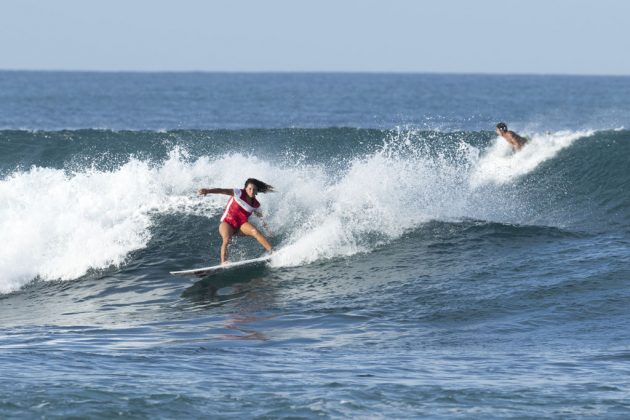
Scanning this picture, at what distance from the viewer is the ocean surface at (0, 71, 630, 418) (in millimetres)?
9016

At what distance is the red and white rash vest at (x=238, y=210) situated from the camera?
14969 mm

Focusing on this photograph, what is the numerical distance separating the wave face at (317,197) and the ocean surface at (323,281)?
0.05m

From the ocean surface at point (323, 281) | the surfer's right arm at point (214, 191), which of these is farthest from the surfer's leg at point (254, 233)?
the surfer's right arm at point (214, 191)

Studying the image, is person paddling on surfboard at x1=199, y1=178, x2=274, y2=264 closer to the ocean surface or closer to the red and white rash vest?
the red and white rash vest

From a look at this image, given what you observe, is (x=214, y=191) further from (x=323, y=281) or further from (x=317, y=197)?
(x=317, y=197)


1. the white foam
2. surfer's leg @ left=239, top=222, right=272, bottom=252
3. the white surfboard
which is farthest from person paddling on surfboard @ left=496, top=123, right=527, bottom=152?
the white surfboard

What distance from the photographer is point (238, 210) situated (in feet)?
49.3

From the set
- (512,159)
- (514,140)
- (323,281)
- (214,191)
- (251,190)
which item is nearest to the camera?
(214,191)

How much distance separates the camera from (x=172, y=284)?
1509 centimetres

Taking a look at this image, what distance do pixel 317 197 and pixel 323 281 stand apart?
3.59 meters

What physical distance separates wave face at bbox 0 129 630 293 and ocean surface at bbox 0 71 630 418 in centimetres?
5

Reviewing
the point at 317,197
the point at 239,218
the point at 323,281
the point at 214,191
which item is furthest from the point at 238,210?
the point at 317,197

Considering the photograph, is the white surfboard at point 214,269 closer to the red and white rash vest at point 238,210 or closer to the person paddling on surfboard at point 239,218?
the person paddling on surfboard at point 239,218

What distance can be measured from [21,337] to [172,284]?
11.9 ft
